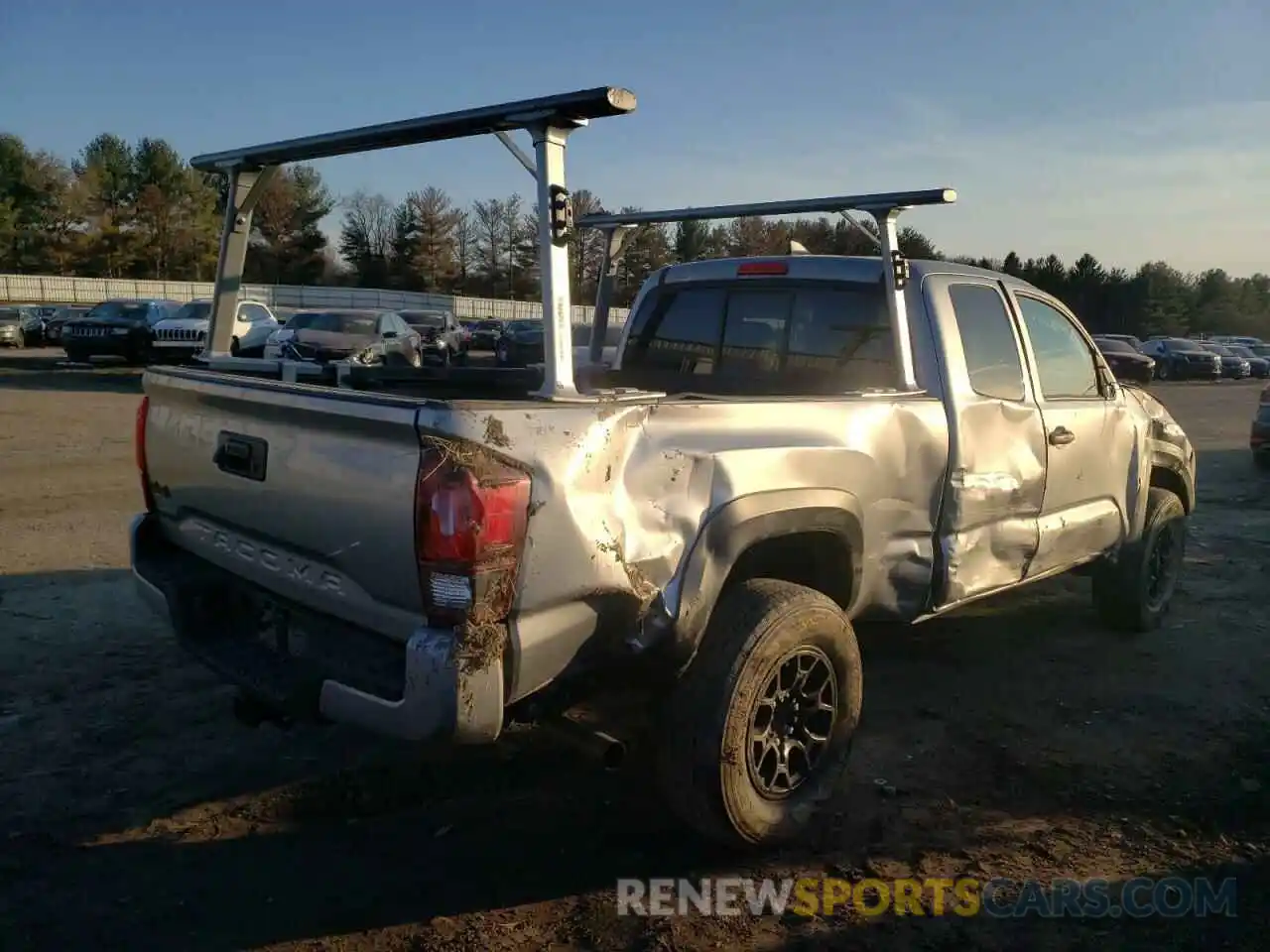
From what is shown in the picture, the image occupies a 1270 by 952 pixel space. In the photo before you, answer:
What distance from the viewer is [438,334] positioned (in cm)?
2622

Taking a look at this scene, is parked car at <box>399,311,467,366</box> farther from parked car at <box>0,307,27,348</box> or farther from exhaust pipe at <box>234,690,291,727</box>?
exhaust pipe at <box>234,690,291,727</box>

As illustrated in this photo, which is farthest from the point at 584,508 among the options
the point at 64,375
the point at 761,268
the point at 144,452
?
the point at 64,375

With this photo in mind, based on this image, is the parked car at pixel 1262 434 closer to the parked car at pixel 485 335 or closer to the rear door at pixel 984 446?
the rear door at pixel 984 446

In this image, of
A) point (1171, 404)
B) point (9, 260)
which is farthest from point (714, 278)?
point (9, 260)

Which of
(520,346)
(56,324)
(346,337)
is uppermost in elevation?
(56,324)

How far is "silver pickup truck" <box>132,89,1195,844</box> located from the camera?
2.67 metres

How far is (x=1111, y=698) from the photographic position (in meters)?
4.97

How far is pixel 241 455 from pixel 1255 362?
4857 centimetres

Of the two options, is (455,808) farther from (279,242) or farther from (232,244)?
(279,242)

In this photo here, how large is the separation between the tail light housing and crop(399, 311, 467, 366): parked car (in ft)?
70.4

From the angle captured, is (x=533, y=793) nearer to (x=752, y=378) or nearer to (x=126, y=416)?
(x=752, y=378)

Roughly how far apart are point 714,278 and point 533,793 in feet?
8.54

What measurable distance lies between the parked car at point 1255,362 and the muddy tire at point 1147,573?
140 feet

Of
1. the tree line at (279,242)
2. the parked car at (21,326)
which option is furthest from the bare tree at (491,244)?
the parked car at (21,326)
